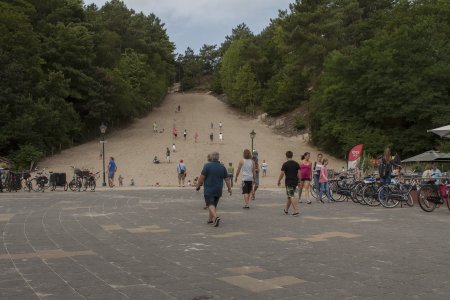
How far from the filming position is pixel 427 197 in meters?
14.0

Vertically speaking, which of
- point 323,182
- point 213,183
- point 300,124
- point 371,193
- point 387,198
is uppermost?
point 300,124

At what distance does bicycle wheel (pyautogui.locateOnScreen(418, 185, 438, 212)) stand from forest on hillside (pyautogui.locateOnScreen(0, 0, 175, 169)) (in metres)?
38.7

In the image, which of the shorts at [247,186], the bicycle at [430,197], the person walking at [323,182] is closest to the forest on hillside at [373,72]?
the person walking at [323,182]

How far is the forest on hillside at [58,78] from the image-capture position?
48062mm

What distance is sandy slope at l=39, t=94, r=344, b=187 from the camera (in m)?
42.6

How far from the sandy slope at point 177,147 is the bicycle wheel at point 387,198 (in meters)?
17.8

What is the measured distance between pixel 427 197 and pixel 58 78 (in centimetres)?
4743

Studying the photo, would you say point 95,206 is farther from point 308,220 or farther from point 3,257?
point 3,257

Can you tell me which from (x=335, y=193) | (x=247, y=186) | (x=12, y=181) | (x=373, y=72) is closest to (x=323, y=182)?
(x=335, y=193)

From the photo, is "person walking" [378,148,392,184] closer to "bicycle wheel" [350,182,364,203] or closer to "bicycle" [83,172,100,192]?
"bicycle wheel" [350,182,364,203]

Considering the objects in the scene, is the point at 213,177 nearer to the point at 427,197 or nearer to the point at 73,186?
the point at 427,197

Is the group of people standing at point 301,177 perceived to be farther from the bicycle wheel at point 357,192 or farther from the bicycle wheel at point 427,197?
the bicycle wheel at point 427,197

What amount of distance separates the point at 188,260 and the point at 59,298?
7.64ft

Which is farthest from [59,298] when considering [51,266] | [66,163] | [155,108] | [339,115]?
[155,108]
